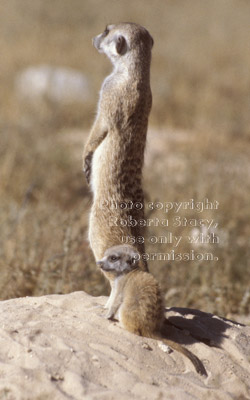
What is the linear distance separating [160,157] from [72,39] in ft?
28.3

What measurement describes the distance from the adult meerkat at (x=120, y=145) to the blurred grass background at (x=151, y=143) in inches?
33.0

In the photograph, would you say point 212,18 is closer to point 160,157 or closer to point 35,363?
point 160,157

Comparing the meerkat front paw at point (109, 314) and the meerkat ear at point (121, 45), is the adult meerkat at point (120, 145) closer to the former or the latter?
the meerkat ear at point (121, 45)

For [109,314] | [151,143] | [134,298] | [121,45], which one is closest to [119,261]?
[134,298]

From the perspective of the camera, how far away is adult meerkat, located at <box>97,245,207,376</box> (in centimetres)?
302

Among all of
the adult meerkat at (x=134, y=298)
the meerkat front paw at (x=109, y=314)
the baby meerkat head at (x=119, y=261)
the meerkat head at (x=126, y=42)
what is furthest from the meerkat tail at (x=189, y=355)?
the meerkat head at (x=126, y=42)

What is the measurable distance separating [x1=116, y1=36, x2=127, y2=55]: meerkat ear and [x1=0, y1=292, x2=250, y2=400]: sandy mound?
5.32ft

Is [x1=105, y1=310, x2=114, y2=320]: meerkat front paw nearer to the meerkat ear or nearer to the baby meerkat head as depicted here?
the baby meerkat head

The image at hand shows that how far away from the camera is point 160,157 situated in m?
9.67

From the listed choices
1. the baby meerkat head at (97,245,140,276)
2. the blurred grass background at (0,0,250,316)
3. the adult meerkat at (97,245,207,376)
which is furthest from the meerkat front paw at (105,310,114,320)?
the blurred grass background at (0,0,250,316)

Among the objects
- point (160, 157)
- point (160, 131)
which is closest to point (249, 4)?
point (160, 131)

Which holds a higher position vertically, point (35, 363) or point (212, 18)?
point (212, 18)

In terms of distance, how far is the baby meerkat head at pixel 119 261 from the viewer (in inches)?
123

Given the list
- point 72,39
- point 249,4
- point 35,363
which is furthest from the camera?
point 249,4
